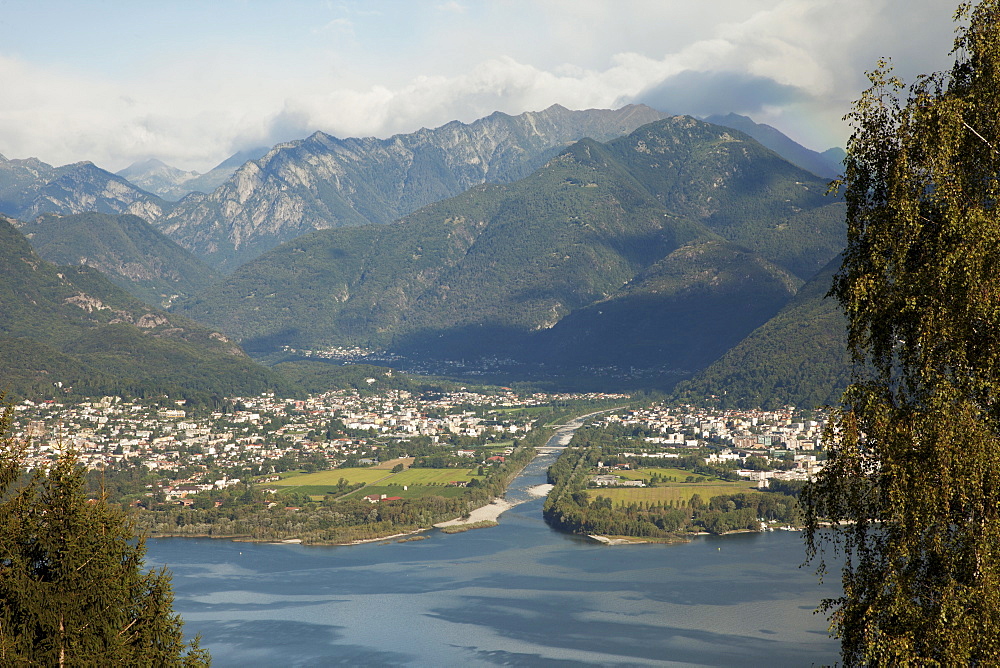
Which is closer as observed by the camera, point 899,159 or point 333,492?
point 899,159

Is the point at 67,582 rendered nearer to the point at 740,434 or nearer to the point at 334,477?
the point at 334,477

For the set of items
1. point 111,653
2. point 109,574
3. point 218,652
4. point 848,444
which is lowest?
point 218,652

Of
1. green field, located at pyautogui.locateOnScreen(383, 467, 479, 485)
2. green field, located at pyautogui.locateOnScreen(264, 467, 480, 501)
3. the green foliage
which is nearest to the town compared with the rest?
green field, located at pyautogui.locateOnScreen(264, 467, 480, 501)

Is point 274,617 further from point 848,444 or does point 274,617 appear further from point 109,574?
point 848,444

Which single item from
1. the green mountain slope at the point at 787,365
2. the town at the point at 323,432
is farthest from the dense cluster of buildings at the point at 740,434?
the green mountain slope at the point at 787,365

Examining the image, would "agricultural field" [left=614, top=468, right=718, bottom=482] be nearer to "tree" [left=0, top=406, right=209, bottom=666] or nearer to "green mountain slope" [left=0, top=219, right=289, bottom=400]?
"green mountain slope" [left=0, top=219, right=289, bottom=400]

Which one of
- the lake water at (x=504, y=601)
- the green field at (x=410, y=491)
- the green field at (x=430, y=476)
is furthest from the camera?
the green field at (x=430, y=476)

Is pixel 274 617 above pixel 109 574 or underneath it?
underneath

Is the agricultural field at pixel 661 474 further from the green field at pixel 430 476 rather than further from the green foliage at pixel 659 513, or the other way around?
the green field at pixel 430 476

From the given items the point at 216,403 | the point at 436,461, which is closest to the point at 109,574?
the point at 436,461
